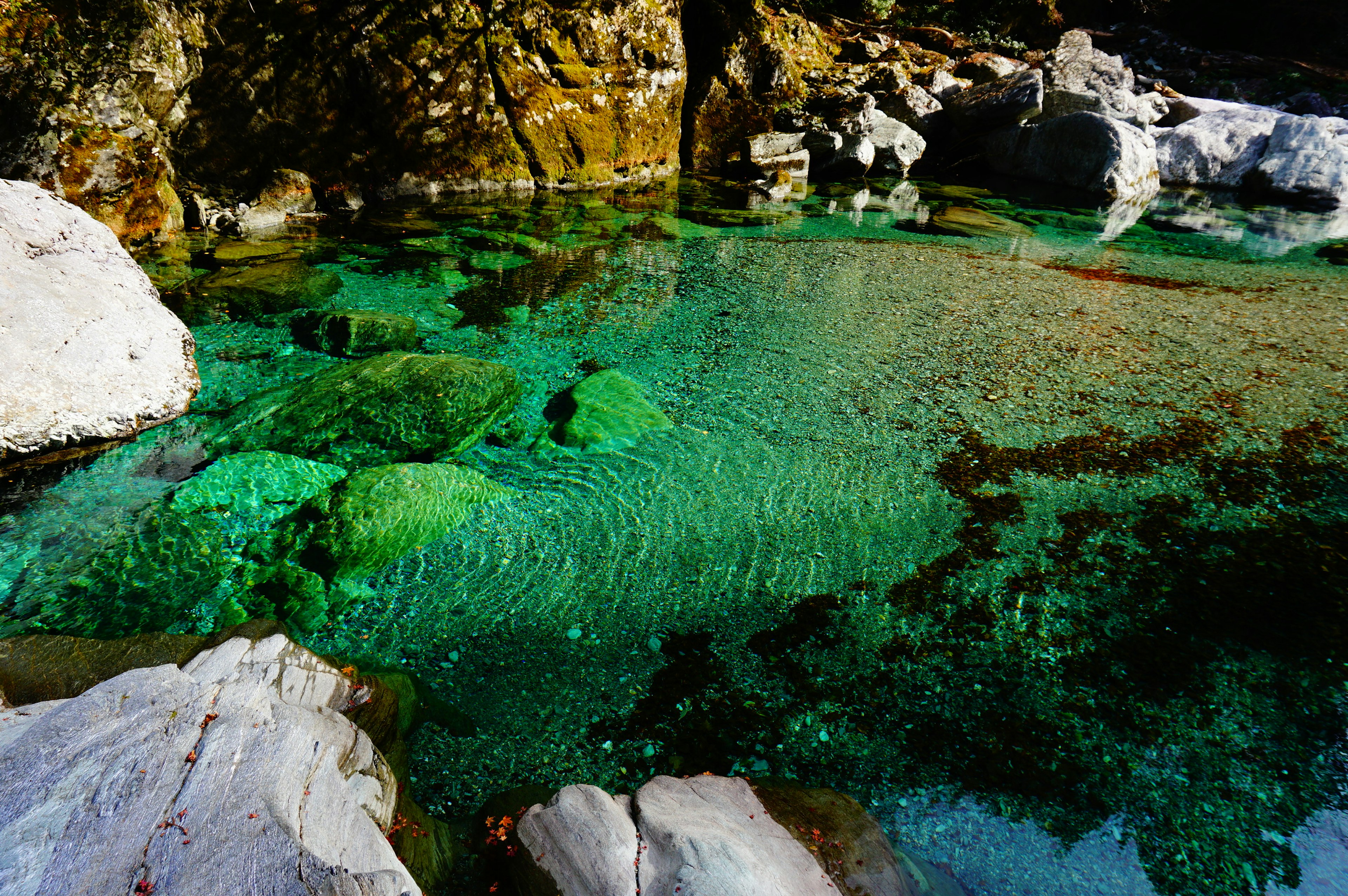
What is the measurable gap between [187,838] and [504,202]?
10.6 m

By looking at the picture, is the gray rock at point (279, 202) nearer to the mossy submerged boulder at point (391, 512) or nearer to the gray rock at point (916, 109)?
the mossy submerged boulder at point (391, 512)

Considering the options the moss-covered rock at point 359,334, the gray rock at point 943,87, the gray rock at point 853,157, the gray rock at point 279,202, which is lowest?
the moss-covered rock at point 359,334

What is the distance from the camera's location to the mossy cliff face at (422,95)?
9.24 m

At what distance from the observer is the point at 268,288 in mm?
6965

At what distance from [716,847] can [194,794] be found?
148 centimetres

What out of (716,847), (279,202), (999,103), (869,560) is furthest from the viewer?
(999,103)

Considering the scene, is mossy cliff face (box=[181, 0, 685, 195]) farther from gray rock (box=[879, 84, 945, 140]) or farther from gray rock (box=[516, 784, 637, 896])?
gray rock (box=[516, 784, 637, 896])

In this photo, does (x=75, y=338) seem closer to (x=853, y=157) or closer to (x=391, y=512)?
(x=391, y=512)

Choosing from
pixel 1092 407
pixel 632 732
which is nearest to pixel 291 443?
pixel 632 732

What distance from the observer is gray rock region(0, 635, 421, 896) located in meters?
1.63

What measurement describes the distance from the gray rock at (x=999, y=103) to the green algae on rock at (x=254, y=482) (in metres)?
15.7

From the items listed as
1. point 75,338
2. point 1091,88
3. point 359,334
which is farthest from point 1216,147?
point 75,338

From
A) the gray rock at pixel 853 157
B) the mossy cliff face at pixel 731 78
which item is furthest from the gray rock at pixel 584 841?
the gray rock at pixel 853 157

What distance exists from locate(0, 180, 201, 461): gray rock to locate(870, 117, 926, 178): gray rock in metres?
13.5
